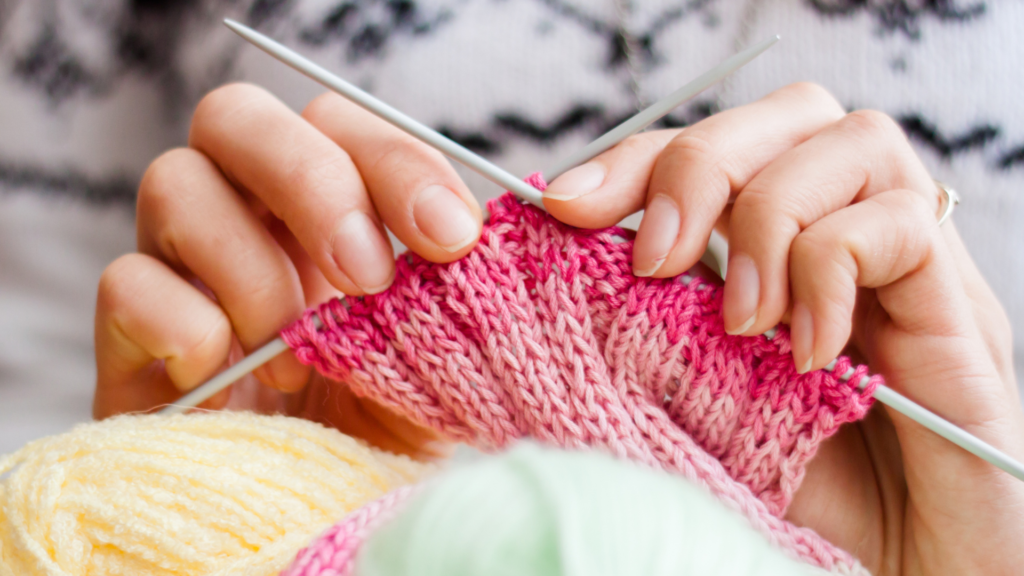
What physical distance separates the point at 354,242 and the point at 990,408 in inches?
19.9

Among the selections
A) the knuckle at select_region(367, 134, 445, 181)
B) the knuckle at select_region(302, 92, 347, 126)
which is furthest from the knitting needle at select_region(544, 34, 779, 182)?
the knuckle at select_region(302, 92, 347, 126)

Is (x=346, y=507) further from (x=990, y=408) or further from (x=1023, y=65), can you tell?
(x=1023, y=65)

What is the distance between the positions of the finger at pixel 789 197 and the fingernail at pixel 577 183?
108 mm

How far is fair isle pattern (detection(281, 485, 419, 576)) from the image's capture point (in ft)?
1.14

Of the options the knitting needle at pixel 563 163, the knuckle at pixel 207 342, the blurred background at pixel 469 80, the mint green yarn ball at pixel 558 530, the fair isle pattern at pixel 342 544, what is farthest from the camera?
the blurred background at pixel 469 80

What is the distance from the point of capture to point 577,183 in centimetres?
48

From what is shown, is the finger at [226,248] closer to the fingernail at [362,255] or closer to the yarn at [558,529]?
the fingernail at [362,255]

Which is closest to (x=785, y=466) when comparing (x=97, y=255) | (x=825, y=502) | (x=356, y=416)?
(x=825, y=502)

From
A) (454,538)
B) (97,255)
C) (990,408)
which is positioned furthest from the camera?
(97,255)

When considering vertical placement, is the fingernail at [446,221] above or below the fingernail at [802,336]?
above

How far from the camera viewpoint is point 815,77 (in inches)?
32.0

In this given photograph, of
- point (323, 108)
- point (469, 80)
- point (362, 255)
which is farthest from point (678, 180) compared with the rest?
point (469, 80)

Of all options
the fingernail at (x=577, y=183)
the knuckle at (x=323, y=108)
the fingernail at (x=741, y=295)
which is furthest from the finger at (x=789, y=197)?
the knuckle at (x=323, y=108)

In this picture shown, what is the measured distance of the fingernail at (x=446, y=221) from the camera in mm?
472
